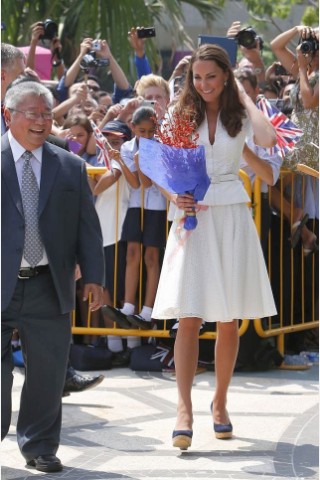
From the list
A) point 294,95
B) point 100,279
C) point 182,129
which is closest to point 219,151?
point 182,129

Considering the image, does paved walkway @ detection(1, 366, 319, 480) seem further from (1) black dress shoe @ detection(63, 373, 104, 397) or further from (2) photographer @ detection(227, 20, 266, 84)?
(2) photographer @ detection(227, 20, 266, 84)

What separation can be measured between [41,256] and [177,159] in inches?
38.2

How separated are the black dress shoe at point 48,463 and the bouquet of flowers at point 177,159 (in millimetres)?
1611

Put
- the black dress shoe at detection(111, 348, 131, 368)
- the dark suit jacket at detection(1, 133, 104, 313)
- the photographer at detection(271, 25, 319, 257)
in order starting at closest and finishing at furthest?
the dark suit jacket at detection(1, 133, 104, 313) → the photographer at detection(271, 25, 319, 257) → the black dress shoe at detection(111, 348, 131, 368)

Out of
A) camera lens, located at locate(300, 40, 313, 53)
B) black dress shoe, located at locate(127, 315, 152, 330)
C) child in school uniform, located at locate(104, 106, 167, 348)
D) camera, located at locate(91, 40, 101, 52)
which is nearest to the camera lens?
camera lens, located at locate(300, 40, 313, 53)

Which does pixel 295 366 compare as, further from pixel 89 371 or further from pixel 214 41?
pixel 214 41

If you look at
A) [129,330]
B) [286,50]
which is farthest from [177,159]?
[286,50]

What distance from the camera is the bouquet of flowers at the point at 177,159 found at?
634 centimetres

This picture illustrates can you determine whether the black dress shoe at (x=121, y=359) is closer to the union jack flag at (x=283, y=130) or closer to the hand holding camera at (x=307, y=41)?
the union jack flag at (x=283, y=130)

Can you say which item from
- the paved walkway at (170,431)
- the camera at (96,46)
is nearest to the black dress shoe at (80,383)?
the paved walkway at (170,431)

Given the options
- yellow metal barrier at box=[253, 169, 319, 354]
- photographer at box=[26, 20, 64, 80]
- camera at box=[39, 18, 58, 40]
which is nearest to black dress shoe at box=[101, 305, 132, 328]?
yellow metal barrier at box=[253, 169, 319, 354]

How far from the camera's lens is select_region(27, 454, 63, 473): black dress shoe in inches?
235

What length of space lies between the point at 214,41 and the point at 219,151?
124 centimetres

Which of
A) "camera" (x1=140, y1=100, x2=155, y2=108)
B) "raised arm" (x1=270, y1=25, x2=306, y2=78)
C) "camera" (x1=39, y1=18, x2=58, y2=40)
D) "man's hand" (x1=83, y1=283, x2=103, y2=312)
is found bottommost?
"man's hand" (x1=83, y1=283, x2=103, y2=312)
